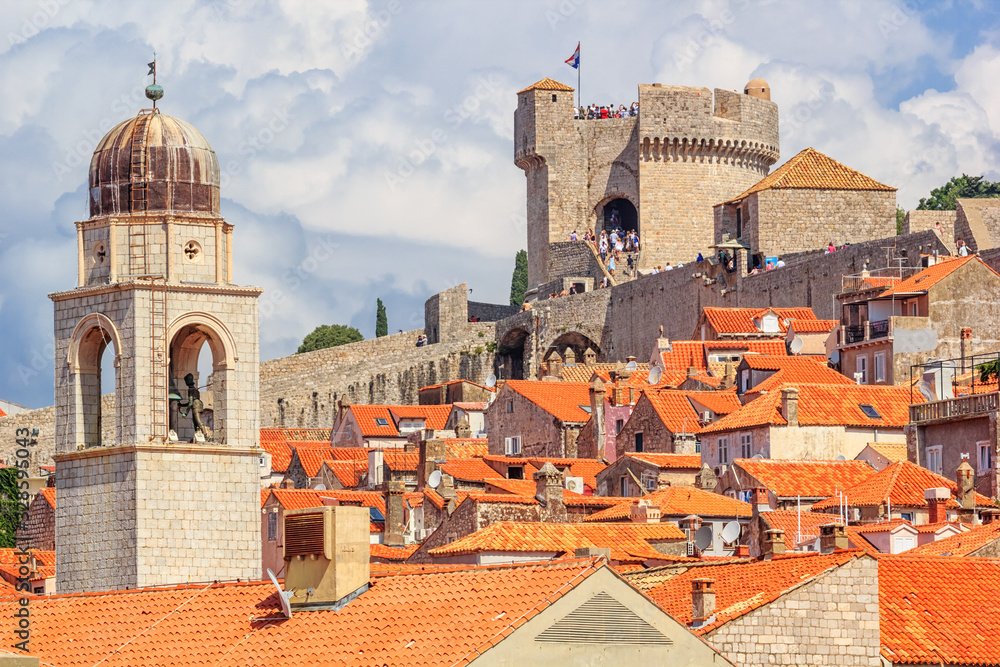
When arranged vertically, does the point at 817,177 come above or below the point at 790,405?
above

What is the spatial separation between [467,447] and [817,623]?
35551 millimetres

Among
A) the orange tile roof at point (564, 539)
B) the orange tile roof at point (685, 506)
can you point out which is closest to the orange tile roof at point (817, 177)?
the orange tile roof at point (685, 506)

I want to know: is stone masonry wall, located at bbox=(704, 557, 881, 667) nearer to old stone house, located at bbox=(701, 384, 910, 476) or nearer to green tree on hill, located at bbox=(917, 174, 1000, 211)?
old stone house, located at bbox=(701, 384, 910, 476)

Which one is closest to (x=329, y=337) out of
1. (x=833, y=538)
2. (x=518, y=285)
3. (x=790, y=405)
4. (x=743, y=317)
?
(x=518, y=285)

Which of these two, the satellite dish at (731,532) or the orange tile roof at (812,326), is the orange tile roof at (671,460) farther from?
the orange tile roof at (812,326)

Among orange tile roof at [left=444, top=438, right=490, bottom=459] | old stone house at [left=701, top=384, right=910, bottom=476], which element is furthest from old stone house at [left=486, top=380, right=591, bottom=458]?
old stone house at [left=701, top=384, right=910, bottom=476]

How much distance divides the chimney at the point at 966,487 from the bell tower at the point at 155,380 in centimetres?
1592

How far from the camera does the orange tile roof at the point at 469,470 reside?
51.6 metres

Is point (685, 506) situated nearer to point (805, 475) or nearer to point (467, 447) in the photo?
point (805, 475)

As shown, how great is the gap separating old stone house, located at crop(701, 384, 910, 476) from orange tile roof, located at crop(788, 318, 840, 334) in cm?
1227

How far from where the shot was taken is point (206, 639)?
74.9ft

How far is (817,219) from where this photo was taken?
79375 mm

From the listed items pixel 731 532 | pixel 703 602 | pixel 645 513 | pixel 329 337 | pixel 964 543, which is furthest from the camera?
pixel 329 337

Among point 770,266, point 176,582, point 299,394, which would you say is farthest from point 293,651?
point 299,394
